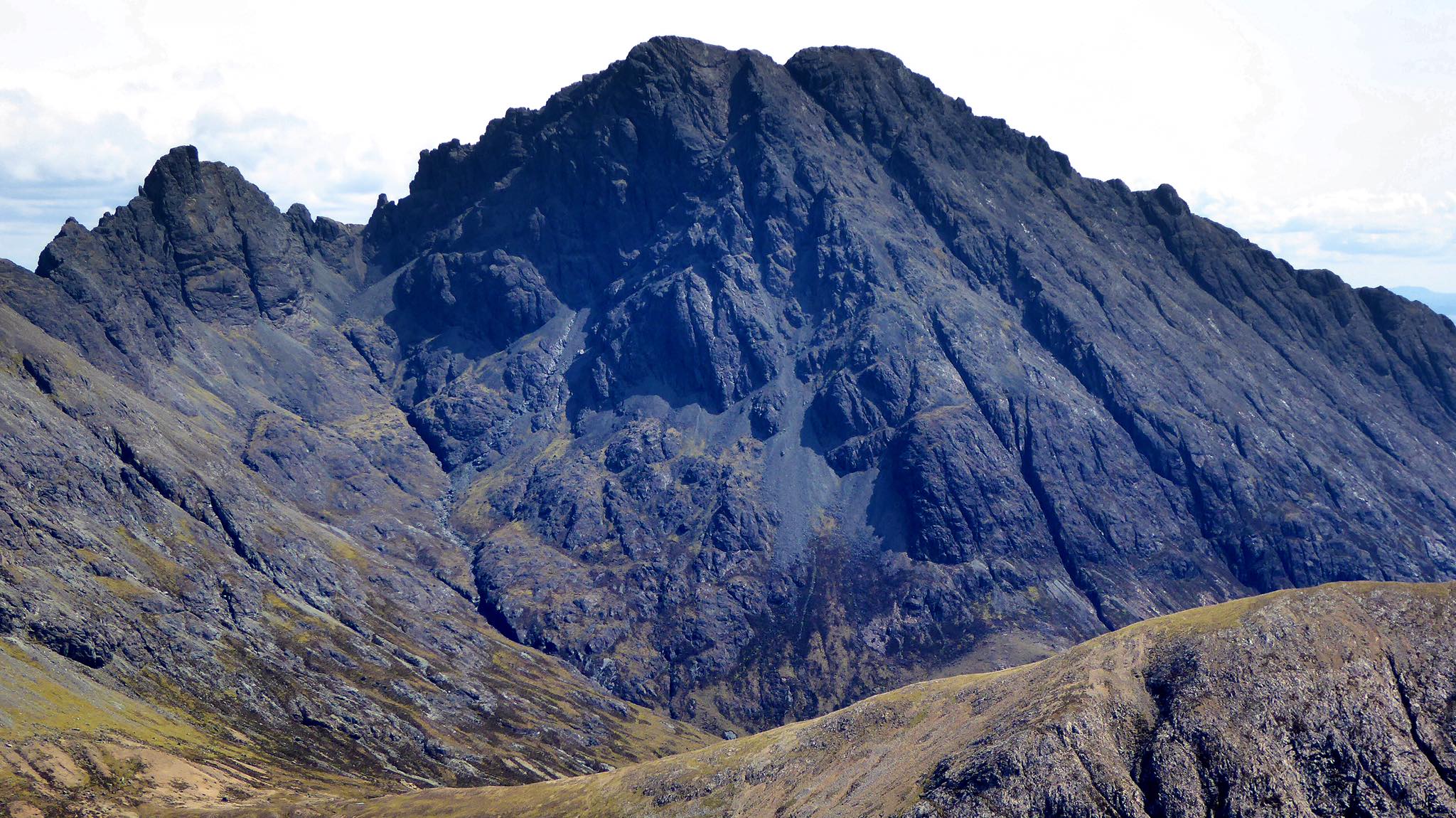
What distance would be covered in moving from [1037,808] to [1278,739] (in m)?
31.7

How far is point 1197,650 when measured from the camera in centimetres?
15025

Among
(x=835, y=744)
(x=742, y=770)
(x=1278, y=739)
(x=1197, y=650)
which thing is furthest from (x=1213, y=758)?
(x=742, y=770)

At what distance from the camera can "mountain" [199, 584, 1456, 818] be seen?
131125 millimetres

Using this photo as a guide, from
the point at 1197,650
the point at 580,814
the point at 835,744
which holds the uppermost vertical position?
the point at 1197,650

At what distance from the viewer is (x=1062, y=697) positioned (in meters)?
152

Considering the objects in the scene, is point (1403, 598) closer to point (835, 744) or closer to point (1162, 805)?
point (1162, 805)

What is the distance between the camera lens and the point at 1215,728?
139250 mm

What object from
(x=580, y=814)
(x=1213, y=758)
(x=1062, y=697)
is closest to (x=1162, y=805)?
(x=1213, y=758)

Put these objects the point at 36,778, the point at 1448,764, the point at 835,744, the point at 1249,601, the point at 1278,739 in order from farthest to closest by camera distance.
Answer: the point at 36,778 < the point at 835,744 < the point at 1249,601 < the point at 1278,739 < the point at 1448,764

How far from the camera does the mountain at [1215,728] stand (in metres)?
131

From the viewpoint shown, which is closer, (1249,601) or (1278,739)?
(1278,739)

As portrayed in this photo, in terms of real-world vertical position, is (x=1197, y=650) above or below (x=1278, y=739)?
above

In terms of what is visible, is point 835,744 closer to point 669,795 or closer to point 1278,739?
point 669,795

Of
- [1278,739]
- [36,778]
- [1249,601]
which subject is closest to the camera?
[1278,739]
